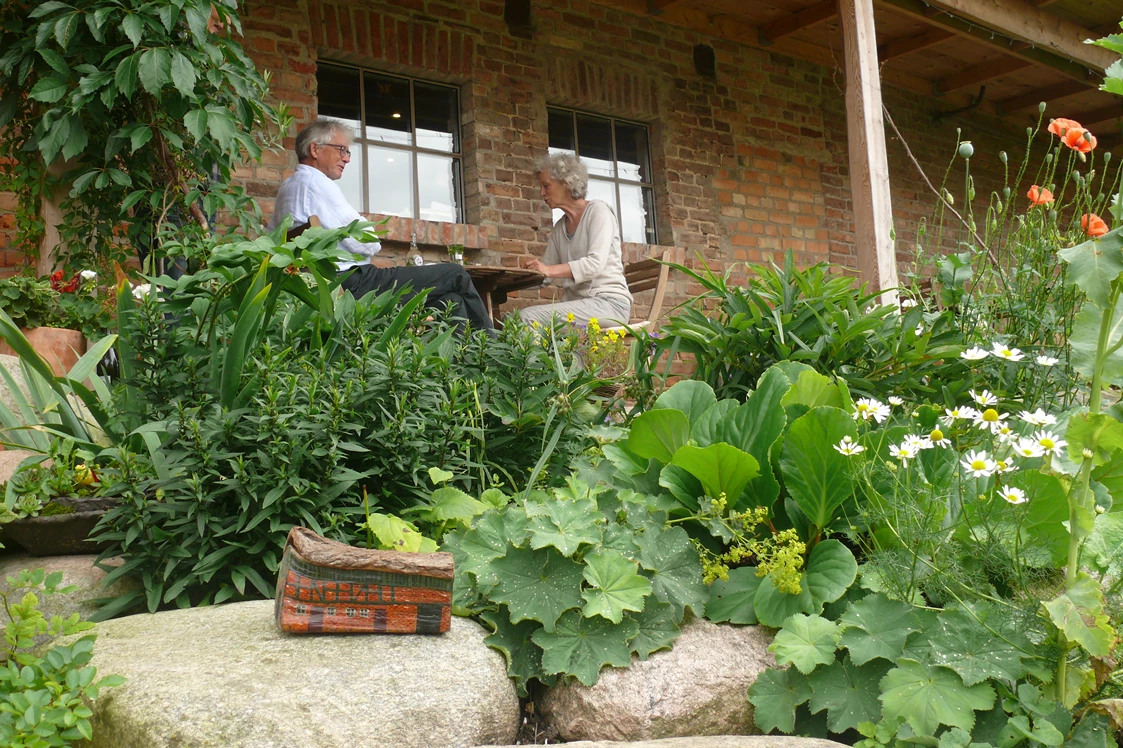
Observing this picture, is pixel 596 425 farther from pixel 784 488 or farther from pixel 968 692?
→ pixel 968 692

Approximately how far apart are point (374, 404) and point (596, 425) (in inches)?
22.8

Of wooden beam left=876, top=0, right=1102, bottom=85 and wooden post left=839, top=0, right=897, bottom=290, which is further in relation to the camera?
wooden beam left=876, top=0, right=1102, bottom=85

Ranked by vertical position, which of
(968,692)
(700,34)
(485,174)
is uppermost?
(700,34)

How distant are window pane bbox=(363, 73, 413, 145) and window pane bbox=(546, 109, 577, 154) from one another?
929 millimetres

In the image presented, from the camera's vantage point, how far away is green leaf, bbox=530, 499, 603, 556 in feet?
5.60

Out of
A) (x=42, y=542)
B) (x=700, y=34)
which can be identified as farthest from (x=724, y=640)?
Answer: (x=700, y=34)

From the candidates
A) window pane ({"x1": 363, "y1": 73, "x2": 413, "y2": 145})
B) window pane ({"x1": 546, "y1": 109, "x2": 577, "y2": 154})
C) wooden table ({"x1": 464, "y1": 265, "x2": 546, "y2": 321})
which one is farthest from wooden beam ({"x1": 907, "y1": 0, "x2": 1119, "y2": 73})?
window pane ({"x1": 363, "y1": 73, "x2": 413, "y2": 145})

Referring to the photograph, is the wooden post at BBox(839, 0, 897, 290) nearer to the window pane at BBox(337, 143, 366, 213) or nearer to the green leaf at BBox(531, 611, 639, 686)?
the window pane at BBox(337, 143, 366, 213)

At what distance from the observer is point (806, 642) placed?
5.41 ft

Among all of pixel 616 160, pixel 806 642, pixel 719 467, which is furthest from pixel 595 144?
pixel 806 642

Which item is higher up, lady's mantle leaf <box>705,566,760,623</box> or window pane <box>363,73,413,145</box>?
window pane <box>363,73,413,145</box>

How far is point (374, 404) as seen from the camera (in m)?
2.10

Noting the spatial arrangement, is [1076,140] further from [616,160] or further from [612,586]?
[616,160]

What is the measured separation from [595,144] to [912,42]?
235cm
